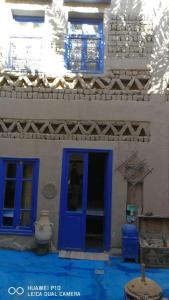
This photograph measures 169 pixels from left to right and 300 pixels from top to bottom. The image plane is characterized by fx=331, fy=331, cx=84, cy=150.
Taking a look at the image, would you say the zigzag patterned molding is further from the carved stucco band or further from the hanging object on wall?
the hanging object on wall

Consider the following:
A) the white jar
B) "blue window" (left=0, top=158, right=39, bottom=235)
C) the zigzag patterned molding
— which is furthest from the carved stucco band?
the white jar

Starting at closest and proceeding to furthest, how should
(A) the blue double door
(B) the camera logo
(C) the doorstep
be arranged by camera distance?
1. (B) the camera logo
2. (C) the doorstep
3. (A) the blue double door

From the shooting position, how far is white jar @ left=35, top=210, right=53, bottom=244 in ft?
24.1

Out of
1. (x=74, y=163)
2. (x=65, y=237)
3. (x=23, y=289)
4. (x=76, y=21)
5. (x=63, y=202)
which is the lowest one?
(x=23, y=289)

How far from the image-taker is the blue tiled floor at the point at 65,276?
17.6 ft

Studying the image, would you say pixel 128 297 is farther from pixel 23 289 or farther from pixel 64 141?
pixel 64 141

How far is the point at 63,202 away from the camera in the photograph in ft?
26.1

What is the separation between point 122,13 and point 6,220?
234 inches

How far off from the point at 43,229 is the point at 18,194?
46.9 inches

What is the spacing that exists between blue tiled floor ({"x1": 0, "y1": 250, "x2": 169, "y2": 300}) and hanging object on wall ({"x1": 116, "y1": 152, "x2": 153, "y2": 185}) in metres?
1.89

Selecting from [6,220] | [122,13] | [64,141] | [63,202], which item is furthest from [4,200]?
[122,13]

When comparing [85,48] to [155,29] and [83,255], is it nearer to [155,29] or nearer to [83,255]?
[155,29]

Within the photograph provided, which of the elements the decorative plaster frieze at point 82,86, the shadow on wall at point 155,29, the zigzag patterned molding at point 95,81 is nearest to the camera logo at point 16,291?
the decorative plaster frieze at point 82,86

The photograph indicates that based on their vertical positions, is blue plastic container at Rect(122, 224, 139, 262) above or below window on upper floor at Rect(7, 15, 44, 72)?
below
